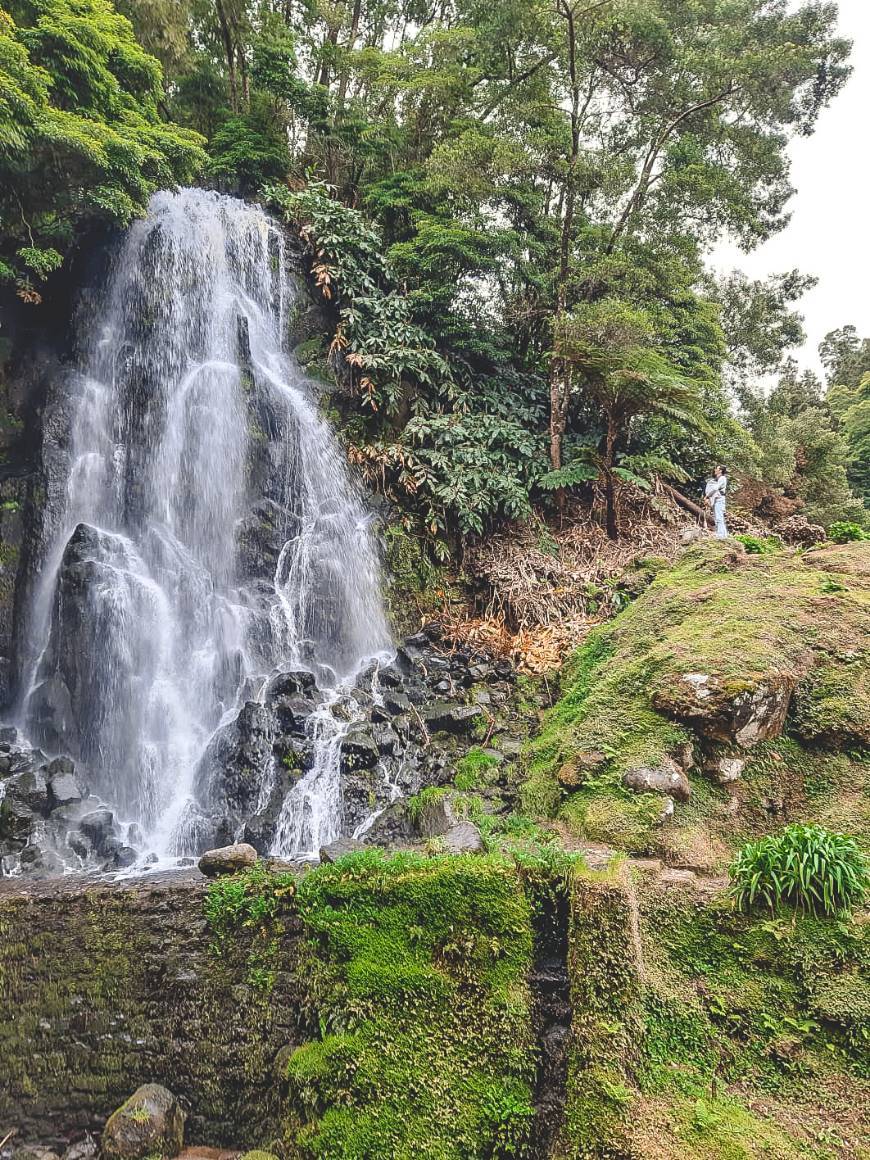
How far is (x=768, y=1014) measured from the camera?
10.1 feet

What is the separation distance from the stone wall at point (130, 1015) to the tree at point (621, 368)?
8874 millimetres

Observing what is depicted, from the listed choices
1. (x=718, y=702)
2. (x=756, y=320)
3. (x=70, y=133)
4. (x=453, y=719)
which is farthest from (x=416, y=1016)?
(x=756, y=320)

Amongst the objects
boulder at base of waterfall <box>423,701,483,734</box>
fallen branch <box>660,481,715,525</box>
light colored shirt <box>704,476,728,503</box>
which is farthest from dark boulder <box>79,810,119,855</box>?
fallen branch <box>660,481,715,525</box>

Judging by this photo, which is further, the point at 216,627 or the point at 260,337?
the point at 260,337

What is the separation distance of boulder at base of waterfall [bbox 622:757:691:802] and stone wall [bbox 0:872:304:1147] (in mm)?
2697

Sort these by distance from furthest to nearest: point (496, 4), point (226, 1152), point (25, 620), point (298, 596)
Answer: point (496, 4)
point (298, 596)
point (25, 620)
point (226, 1152)

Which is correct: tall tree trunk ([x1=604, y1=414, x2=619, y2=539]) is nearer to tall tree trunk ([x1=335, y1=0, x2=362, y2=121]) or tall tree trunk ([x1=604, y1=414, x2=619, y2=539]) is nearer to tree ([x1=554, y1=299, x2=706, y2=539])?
tree ([x1=554, y1=299, x2=706, y2=539])

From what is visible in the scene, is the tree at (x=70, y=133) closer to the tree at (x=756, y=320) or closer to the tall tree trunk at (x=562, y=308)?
the tall tree trunk at (x=562, y=308)

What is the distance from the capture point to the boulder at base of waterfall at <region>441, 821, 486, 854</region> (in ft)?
13.5

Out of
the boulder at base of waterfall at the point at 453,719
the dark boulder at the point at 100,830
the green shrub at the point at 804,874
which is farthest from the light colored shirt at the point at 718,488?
the dark boulder at the point at 100,830

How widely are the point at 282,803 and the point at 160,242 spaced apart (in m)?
10.4

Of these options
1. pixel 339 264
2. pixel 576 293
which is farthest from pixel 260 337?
pixel 576 293

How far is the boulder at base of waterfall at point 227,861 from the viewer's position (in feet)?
14.9

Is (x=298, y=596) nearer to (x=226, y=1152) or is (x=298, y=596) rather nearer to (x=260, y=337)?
(x=260, y=337)
